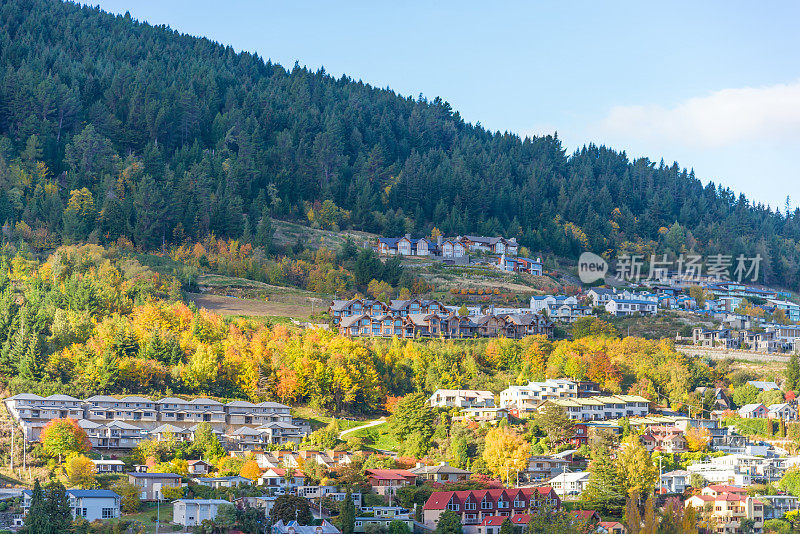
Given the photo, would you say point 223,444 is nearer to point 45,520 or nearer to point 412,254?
point 45,520

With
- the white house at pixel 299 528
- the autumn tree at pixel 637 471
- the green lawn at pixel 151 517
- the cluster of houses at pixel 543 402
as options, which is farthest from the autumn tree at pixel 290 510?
the cluster of houses at pixel 543 402

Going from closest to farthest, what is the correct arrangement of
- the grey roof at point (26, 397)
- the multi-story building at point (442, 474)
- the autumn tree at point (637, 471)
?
the autumn tree at point (637, 471)
the multi-story building at point (442, 474)
the grey roof at point (26, 397)

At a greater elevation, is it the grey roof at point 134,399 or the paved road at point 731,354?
the paved road at point 731,354

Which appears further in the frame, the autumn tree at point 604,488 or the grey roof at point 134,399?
the grey roof at point 134,399

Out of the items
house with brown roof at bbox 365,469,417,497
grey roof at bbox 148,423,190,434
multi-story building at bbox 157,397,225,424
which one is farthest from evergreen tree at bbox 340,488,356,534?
multi-story building at bbox 157,397,225,424

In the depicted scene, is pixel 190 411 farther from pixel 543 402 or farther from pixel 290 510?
pixel 543 402

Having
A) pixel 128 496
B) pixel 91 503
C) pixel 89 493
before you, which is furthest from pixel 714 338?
pixel 91 503

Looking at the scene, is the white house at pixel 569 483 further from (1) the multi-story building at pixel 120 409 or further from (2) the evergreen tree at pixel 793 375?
(2) the evergreen tree at pixel 793 375
